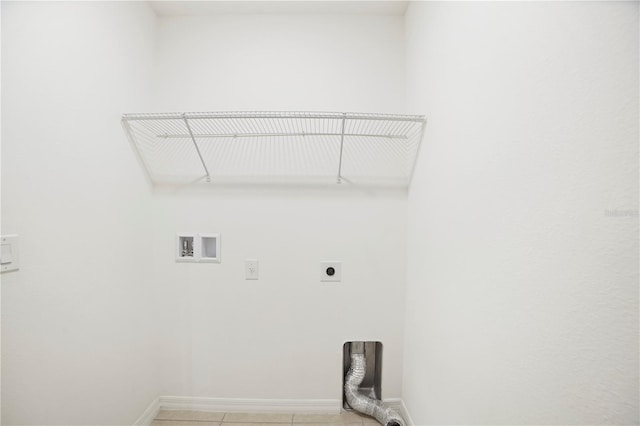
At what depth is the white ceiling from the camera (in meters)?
1.54

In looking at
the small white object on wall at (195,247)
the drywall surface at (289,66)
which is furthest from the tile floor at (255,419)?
the drywall surface at (289,66)

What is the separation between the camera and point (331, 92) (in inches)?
63.9

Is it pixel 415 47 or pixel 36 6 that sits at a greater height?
pixel 415 47

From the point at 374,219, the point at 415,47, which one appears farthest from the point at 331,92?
the point at 374,219

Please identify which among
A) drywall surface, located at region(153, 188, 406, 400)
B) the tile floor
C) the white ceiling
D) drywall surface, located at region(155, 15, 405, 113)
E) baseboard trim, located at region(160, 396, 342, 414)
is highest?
the white ceiling

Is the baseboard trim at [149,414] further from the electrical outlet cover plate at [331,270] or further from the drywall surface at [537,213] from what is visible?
the drywall surface at [537,213]

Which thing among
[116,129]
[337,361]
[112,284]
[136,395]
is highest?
[116,129]

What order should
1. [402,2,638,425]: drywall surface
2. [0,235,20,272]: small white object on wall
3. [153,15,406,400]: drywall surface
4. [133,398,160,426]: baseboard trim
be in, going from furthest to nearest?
[153,15,406,400]: drywall surface < [133,398,160,426]: baseboard trim < [0,235,20,272]: small white object on wall < [402,2,638,425]: drywall surface

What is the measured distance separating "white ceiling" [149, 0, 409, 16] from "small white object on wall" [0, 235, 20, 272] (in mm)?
1510

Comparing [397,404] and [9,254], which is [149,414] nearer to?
[9,254]

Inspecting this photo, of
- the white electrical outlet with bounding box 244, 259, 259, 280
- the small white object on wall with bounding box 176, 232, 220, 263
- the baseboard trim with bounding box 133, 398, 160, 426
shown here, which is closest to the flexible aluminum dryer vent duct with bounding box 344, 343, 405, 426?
the white electrical outlet with bounding box 244, 259, 259, 280

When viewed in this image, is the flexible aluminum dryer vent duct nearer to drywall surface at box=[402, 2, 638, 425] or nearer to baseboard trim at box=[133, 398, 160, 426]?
drywall surface at box=[402, 2, 638, 425]

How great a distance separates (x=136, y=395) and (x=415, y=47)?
2577mm

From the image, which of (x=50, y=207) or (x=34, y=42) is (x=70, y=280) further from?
(x=34, y=42)
